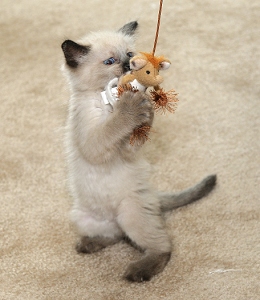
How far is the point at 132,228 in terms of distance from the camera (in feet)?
5.84

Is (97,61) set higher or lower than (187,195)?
higher

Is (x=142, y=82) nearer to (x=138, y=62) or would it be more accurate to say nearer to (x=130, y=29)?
(x=138, y=62)

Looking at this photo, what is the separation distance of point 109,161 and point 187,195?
0.42 metres

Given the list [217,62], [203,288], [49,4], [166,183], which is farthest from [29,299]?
[49,4]

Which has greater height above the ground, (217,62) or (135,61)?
(135,61)

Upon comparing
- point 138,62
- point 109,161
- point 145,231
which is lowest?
point 145,231

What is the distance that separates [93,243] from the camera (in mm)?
1861

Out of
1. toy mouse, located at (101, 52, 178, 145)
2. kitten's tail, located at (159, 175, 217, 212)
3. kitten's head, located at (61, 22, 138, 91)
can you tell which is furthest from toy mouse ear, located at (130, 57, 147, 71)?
kitten's tail, located at (159, 175, 217, 212)

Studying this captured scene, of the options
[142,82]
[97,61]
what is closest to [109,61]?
[97,61]

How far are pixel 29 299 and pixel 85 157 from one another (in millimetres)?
488

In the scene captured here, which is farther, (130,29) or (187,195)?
(187,195)

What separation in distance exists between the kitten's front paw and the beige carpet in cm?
34

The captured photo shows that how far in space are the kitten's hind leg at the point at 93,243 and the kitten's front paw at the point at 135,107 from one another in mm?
510

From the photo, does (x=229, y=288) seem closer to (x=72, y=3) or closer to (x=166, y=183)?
(x=166, y=183)
